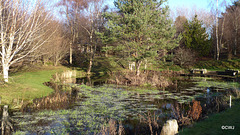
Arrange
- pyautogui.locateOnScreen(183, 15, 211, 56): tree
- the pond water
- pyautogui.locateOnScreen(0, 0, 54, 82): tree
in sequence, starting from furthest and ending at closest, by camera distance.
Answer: pyautogui.locateOnScreen(183, 15, 211, 56): tree
pyautogui.locateOnScreen(0, 0, 54, 82): tree
the pond water

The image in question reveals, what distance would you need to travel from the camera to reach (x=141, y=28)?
2242 cm

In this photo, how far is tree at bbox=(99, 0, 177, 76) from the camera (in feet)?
72.8

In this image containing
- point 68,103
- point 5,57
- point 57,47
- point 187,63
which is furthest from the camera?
point 187,63

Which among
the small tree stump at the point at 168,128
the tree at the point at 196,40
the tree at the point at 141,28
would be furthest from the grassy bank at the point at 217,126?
the tree at the point at 196,40

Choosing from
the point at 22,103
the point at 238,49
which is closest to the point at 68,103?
the point at 22,103

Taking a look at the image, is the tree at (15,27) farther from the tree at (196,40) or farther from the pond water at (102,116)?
the tree at (196,40)

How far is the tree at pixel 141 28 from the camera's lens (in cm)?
2220

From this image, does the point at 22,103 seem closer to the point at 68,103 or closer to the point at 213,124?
the point at 68,103

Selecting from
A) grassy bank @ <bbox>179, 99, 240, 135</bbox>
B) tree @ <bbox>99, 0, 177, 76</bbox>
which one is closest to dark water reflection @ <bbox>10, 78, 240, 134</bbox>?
grassy bank @ <bbox>179, 99, 240, 135</bbox>

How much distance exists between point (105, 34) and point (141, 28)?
5470 millimetres

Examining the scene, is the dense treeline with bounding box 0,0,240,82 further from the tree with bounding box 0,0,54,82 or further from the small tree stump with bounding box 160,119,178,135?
the small tree stump with bounding box 160,119,178,135

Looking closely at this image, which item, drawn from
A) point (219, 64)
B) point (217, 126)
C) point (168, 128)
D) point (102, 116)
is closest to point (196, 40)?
point (219, 64)

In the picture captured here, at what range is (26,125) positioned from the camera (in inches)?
343

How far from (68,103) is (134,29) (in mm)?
12527
